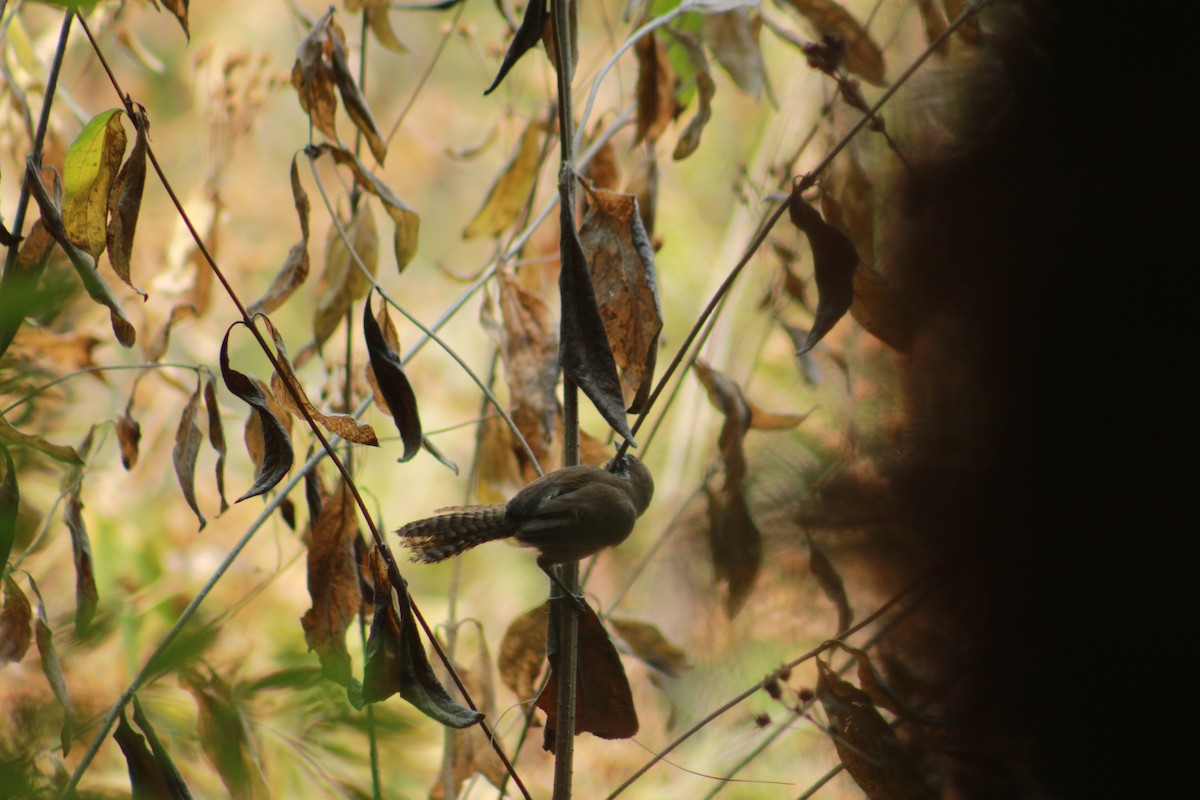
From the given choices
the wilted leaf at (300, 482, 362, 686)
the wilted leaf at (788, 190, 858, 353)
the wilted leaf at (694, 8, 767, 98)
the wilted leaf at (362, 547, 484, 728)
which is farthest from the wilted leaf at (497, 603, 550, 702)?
the wilted leaf at (694, 8, 767, 98)

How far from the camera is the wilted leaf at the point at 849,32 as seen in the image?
2.57ft

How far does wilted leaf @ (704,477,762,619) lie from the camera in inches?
31.8

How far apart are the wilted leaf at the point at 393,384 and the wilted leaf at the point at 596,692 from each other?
155mm

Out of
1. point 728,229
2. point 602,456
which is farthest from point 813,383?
point 728,229

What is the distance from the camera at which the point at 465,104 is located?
307 centimetres

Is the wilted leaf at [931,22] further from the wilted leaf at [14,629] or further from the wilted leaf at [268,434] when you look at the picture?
the wilted leaf at [14,629]

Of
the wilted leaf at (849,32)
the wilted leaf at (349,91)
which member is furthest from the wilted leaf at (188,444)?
the wilted leaf at (849,32)

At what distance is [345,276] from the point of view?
761 mm

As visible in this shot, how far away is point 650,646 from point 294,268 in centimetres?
44

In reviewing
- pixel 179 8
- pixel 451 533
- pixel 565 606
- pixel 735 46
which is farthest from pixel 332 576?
pixel 735 46

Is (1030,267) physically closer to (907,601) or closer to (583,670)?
(907,601)

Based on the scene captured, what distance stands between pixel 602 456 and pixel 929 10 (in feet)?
1.47

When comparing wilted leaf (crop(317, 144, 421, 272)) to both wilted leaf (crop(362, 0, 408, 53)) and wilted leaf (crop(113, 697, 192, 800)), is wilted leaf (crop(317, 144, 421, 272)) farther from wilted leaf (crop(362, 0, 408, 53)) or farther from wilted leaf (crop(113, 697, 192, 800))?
wilted leaf (crop(113, 697, 192, 800))

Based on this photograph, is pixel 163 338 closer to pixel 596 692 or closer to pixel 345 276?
pixel 345 276
